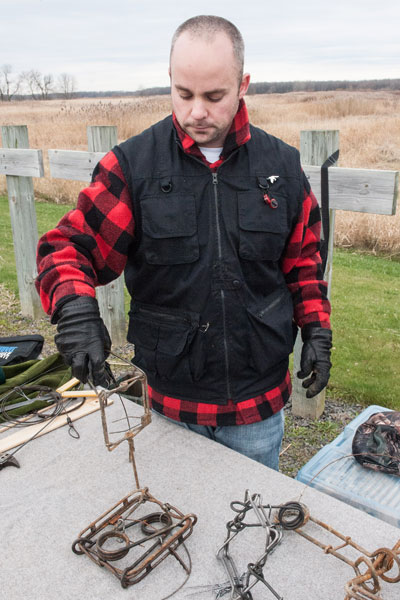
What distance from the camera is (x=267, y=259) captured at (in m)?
1.83

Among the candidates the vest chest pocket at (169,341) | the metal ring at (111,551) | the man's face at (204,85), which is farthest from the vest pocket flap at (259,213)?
the metal ring at (111,551)

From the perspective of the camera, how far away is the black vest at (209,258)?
5.74ft

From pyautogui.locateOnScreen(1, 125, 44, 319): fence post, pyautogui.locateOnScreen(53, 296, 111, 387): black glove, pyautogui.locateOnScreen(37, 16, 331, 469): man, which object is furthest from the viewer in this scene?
pyautogui.locateOnScreen(1, 125, 44, 319): fence post

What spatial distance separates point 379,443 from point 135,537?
1.14 metres

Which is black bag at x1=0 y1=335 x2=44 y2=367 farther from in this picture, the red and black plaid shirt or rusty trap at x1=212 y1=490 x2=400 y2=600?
rusty trap at x1=212 y1=490 x2=400 y2=600

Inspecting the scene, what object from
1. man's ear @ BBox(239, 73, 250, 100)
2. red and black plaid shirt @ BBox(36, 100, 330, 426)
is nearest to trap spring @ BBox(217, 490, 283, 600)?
red and black plaid shirt @ BBox(36, 100, 330, 426)

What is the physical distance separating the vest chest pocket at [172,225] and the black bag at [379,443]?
1.04 m

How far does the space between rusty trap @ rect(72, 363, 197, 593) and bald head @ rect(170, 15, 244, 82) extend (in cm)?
97

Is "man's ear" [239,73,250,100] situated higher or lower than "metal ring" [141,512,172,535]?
higher

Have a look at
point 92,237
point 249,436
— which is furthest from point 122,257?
point 249,436

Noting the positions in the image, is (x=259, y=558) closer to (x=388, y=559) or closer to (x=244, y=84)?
(x=388, y=559)

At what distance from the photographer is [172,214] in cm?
174

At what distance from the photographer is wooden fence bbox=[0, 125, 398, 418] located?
272cm

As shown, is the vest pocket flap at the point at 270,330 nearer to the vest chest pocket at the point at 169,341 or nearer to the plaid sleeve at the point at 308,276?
the plaid sleeve at the point at 308,276
